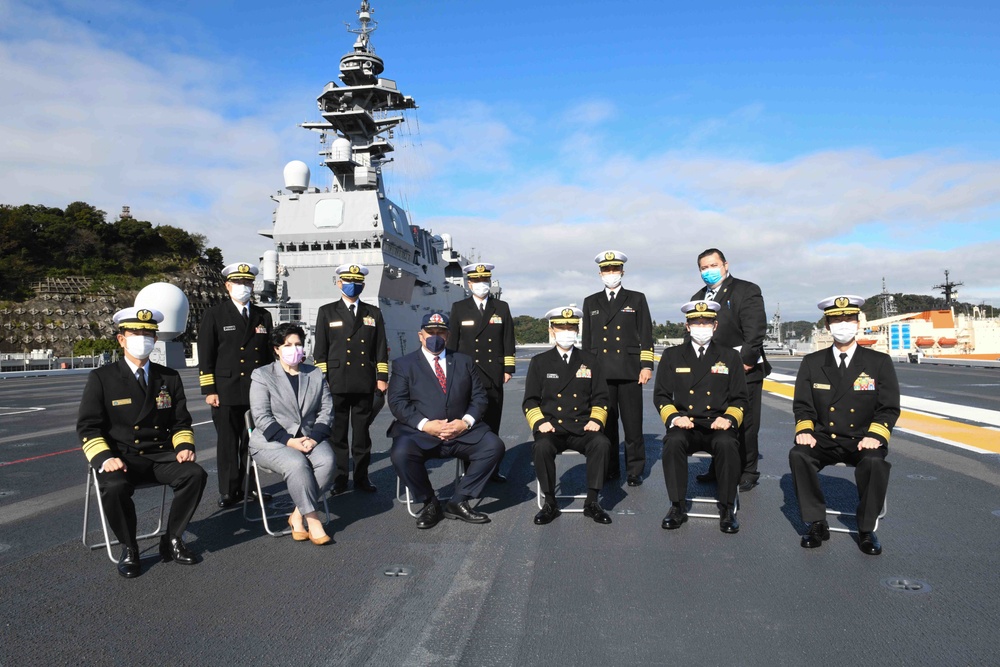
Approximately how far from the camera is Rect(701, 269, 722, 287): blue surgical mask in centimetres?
563

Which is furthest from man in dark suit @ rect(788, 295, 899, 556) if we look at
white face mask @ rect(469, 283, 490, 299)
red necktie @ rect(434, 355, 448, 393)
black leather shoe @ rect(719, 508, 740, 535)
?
white face mask @ rect(469, 283, 490, 299)

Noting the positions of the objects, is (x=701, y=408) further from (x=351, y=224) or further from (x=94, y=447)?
(x=351, y=224)

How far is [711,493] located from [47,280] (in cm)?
5506

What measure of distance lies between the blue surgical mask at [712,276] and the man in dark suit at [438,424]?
2.33 metres

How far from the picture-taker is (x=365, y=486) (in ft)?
18.5

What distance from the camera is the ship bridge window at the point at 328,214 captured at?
33625 mm

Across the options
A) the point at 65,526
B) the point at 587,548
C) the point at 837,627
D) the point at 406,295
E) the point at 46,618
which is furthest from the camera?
the point at 406,295

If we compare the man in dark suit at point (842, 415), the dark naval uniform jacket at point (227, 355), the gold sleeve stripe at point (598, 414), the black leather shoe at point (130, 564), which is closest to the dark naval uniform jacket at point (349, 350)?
the dark naval uniform jacket at point (227, 355)

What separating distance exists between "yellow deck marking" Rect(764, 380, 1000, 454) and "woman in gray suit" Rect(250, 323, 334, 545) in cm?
715

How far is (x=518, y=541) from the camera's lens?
4.09 m

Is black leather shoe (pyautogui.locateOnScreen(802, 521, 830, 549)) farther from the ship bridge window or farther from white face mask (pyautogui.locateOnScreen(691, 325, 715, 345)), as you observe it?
the ship bridge window

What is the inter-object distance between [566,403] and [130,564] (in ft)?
10.2

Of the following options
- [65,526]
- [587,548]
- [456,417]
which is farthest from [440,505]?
[65,526]

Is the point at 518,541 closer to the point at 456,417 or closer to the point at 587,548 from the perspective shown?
the point at 587,548
